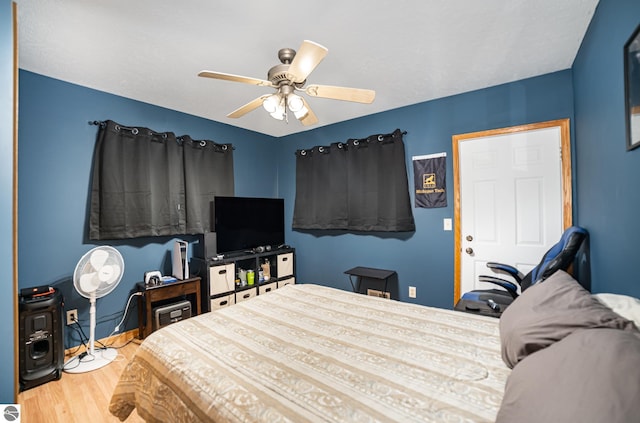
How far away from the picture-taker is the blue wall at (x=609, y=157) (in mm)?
1325

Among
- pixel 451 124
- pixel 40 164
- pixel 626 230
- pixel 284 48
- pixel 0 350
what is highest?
pixel 284 48

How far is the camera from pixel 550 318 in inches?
41.5

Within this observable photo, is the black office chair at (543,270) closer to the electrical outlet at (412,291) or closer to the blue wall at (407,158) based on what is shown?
the blue wall at (407,158)

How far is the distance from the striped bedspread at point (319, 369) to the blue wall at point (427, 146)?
147 cm

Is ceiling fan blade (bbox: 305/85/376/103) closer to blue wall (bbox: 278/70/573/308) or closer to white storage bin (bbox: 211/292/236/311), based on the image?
blue wall (bbox: 278/70/573/308)

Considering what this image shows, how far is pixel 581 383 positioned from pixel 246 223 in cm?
359

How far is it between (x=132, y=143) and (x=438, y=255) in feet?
11.9

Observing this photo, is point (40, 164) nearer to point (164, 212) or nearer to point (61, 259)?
point (61, 259)

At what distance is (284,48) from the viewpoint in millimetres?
2045

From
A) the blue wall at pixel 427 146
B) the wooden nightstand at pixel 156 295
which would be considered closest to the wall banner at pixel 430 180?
the blue wall at pixel 427 146

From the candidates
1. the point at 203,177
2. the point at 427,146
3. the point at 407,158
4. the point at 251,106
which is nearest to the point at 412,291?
the point at 407,158

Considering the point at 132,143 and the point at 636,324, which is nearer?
the point at 636,324

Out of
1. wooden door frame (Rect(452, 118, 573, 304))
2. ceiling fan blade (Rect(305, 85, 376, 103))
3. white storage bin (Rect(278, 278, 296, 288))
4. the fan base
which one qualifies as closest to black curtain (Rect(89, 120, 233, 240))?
the fan base

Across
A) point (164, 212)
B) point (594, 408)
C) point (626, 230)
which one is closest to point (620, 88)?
point (626, 230)
